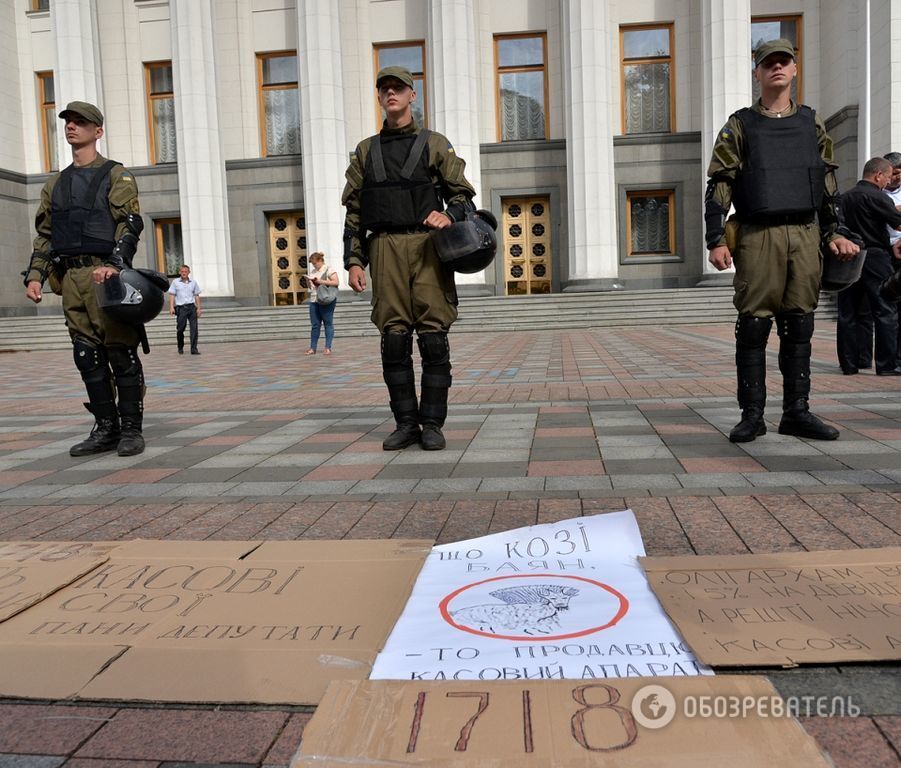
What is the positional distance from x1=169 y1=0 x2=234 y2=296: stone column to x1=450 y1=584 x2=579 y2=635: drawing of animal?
879 inches

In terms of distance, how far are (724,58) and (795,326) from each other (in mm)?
19392

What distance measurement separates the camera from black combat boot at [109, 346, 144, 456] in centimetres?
500

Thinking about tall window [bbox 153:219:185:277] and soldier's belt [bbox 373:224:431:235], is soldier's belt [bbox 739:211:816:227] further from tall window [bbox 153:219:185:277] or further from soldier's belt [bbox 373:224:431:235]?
tall window [bbox 153:219:185:277]

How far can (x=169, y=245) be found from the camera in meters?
25.2

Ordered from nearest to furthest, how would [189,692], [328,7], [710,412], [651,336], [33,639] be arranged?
[189,692], [33,639], [710,412], [651,336], [328,7]

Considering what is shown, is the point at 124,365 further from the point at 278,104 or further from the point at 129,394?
the point at 278,104

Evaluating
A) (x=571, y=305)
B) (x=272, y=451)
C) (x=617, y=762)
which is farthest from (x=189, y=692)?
(x=571, y=305)

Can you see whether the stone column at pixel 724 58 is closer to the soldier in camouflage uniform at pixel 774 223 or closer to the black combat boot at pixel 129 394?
the soldier in camouflage uniform at pixel 774 223

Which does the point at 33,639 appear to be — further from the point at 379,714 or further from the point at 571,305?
the point at 571,305

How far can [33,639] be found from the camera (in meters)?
2.07

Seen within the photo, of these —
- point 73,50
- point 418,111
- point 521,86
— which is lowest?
point 418,111

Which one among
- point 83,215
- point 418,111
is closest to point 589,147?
point 418,111

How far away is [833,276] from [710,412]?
1423 millimetres

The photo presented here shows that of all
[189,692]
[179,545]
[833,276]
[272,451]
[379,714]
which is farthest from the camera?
[272,451]
